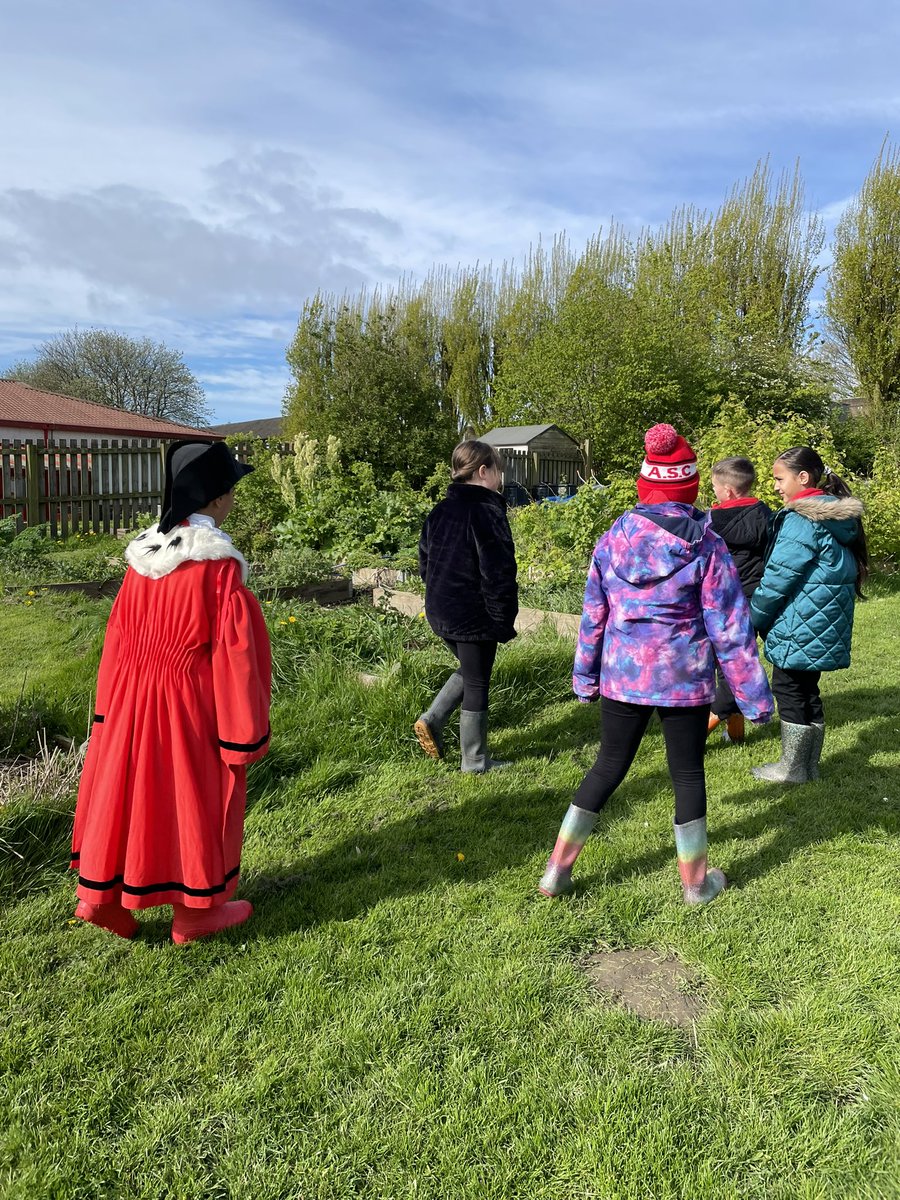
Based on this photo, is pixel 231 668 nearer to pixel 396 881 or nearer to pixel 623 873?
pixel 396 881

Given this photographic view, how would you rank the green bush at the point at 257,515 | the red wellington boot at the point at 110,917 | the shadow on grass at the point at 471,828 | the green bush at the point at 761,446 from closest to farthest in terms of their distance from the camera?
the red wellington boot at the point at 110,917, the shadow on grass at the point at 471,828, the green bush at the point at 761,446, the green bush at the point at 257,515

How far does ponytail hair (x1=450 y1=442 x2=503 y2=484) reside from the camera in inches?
154

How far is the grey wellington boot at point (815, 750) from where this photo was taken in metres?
4.05

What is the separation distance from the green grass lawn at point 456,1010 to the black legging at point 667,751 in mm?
425

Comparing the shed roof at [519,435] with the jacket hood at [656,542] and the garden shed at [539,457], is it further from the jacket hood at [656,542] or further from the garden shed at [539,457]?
the jacket hood at [656,542]

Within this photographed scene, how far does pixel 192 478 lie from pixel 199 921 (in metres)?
1.51

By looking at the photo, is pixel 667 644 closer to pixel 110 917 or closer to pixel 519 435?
pixel 110 917

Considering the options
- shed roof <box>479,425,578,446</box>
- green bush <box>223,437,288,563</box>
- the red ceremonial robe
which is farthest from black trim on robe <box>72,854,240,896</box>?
shed roof <box>479,425,578,446</box>

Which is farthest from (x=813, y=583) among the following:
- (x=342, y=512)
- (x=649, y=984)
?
(x=342, y=512)

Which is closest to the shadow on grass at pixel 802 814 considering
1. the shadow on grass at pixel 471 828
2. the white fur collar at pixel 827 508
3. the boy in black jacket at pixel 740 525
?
the shadow on grass at pixel 471 828

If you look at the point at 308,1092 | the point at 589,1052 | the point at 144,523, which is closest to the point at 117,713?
the point at 308,1092

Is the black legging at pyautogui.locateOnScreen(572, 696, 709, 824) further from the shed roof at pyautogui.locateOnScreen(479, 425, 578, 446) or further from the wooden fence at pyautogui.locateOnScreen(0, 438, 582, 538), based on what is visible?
the shed roof at pyautogui.locateOnScreen(479, 425, 578, 446)

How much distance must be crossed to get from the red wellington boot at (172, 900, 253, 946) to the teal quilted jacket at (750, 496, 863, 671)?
2.98 metres

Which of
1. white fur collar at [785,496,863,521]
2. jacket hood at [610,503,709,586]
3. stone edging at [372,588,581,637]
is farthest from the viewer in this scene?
stone edging at [372,588,581,637]
